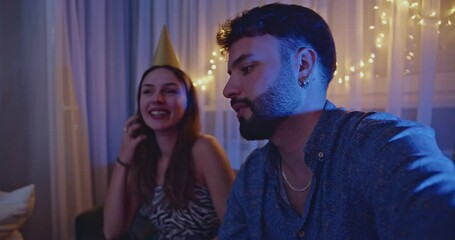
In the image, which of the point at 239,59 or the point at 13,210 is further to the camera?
the point at 13,210

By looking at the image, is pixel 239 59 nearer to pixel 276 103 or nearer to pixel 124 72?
pixel 276 103

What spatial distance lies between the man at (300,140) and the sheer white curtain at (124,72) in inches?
23.3

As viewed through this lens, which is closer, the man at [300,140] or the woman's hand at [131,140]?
the man at [300,140]

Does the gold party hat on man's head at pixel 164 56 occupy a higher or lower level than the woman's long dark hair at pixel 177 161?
higher

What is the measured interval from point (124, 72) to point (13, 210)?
3.38ft

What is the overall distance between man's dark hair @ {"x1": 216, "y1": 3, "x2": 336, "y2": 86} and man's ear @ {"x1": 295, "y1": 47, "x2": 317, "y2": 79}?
0.04ft

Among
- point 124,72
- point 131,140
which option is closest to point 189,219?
point 131,140

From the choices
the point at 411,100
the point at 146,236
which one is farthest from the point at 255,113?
the point at 146,236

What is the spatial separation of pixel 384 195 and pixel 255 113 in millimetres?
336

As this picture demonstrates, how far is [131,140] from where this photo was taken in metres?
1.47

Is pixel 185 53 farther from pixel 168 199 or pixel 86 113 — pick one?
pixel 168 199

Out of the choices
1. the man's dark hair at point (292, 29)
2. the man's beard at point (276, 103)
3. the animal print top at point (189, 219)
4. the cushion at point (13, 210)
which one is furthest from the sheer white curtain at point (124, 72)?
the man's beard at point (276, 103)

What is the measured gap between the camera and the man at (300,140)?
575 millimetres

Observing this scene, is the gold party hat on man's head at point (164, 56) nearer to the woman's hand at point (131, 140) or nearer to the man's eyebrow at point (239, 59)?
the woman's hand at point (131, 140)
